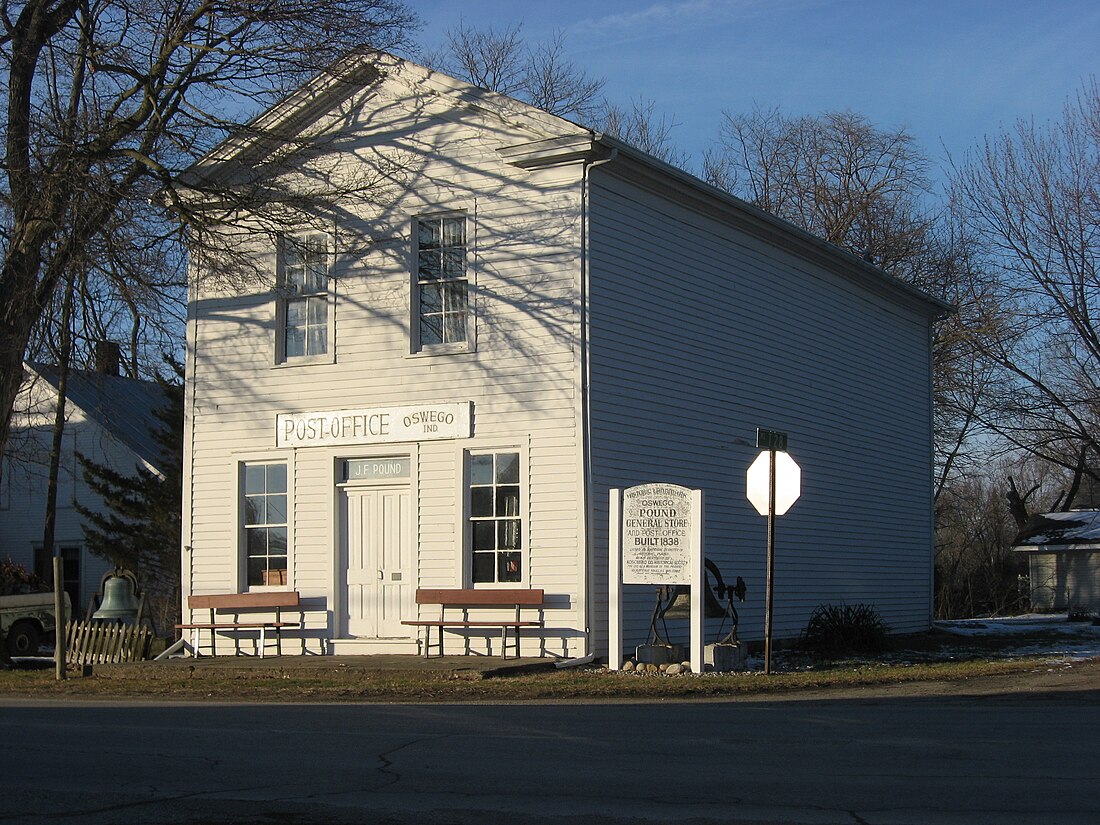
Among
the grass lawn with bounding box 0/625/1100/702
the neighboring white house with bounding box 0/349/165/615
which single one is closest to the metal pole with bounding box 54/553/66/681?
the grass lawn with bounding box 0/625/1100/702

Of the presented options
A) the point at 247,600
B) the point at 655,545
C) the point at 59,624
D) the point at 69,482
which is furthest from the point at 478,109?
the point at 69,482

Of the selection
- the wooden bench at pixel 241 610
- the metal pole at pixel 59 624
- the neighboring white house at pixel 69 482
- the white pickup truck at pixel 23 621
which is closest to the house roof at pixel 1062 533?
the neighboring white house at pixel 69 482

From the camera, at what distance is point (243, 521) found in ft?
68.6

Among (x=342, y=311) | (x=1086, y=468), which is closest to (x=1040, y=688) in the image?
(x=342, y=311)

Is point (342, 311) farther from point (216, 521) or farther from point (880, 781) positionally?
point (880, 781)

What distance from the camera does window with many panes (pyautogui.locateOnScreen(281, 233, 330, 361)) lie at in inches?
812

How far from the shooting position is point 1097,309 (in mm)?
35094

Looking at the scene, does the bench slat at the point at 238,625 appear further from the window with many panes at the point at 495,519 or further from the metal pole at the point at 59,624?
the window with many panes at the point at 495,519

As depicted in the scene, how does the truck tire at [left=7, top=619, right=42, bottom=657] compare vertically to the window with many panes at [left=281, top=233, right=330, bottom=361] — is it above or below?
below

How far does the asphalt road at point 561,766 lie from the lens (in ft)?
25.2

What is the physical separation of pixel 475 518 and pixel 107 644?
21.0ft

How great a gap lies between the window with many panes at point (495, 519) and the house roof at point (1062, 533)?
25.1 m

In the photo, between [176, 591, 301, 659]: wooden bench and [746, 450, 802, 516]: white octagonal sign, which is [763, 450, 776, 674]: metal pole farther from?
[176, 591, 301, 659]: wooden bench

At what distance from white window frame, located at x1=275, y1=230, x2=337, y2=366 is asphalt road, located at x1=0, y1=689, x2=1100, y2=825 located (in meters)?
7.78
